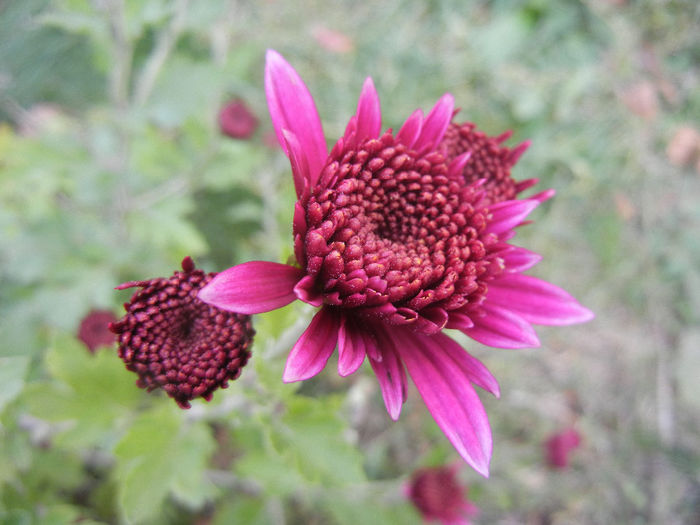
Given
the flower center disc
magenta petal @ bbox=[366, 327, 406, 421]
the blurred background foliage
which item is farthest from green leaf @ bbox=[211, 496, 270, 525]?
the flower center disc

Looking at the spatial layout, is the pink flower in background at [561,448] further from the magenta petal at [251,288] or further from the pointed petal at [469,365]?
the magenta petal at [251,288]

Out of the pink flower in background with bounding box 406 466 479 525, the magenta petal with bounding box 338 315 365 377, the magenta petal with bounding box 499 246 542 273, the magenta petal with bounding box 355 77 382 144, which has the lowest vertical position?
the pink flower in background with bounding box 406 466 479 525

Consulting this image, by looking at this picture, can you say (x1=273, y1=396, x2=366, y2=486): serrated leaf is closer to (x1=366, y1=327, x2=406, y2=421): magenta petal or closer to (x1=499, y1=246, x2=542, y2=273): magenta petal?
(x1=366, y1=327, x2=406, y2=421): magenta petal

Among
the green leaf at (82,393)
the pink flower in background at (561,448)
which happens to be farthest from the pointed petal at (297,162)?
the pink flower in background at (561,448)

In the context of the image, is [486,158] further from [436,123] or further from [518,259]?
[518,259]

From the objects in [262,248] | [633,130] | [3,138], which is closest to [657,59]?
[633,130]

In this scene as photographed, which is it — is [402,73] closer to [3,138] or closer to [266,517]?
[3,138]
